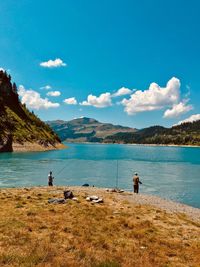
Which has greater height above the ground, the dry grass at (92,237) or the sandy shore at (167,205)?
the dry grass at (92,237)

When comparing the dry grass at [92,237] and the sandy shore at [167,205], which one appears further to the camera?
the sandy shore at [167,205]

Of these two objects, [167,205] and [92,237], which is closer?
[92,237]

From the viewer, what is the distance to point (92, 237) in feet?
55.1

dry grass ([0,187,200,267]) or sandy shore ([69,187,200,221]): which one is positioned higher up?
dry grass ([0,187,200,267])

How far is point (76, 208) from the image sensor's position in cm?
2505

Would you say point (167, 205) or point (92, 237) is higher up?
point (92, 237)

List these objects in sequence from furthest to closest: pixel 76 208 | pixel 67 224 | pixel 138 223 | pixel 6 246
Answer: pixel 76 208 < pixel 138 223 < pixel 67 224 < pixel 6 246

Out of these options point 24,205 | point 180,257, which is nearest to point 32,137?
point 24,205

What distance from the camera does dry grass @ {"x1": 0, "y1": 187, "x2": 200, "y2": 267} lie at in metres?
13.2

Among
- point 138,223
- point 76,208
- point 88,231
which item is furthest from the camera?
point 76,208

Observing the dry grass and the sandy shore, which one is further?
the sandy shore

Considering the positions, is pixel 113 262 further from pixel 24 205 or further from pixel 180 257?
pixel 24 205

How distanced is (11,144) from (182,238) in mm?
160156

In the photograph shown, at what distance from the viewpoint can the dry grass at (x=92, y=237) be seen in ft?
43.3
